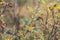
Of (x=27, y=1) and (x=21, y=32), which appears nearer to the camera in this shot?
(x=21, y=32)

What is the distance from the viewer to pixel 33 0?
294 cm

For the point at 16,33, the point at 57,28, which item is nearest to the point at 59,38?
the point at 57,28

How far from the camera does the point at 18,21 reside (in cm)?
240

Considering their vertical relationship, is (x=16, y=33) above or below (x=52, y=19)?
below

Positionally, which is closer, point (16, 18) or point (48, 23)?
point (48, 23)

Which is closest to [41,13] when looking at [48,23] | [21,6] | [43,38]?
[48,23]

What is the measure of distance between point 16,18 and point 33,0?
1.97 ft

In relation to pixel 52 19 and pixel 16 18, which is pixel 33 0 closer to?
pixel 16 18

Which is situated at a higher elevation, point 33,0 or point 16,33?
point 33,0

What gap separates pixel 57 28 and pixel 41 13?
8.8 inches

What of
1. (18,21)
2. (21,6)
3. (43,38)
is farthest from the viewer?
(21,6)

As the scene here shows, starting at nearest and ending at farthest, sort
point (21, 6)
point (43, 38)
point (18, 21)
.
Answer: point (43, 38) < point (18, 21) < point (21, 6)

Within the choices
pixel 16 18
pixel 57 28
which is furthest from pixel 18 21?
pixel 57 28

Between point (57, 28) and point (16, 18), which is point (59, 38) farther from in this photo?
point (16, 18)
